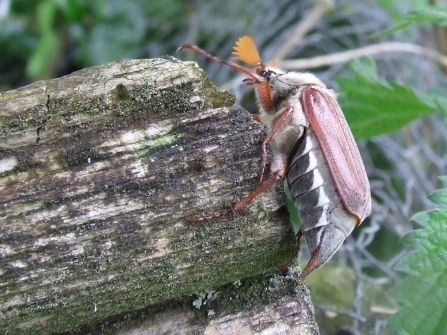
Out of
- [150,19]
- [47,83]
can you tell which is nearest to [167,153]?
[47,83]

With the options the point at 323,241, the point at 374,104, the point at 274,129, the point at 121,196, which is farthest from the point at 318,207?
the point at 374,104

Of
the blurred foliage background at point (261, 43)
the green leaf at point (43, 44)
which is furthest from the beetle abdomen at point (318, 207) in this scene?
the green leaf at point (43, 44)

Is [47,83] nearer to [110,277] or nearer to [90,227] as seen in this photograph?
[90,227]

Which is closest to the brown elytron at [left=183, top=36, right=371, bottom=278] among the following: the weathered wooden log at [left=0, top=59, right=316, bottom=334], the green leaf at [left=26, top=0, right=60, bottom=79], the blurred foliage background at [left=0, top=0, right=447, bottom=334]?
the weathered wooden log at [left=0, top=59, right=316, bottom=334]

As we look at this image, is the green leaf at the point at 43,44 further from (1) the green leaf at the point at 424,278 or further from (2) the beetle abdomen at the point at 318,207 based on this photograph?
(1) the green leaf at the point at 424,278

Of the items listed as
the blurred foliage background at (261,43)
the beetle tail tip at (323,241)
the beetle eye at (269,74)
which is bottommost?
the blurred foliage background at (261,43)

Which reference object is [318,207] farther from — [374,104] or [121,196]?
A: [374,104]
